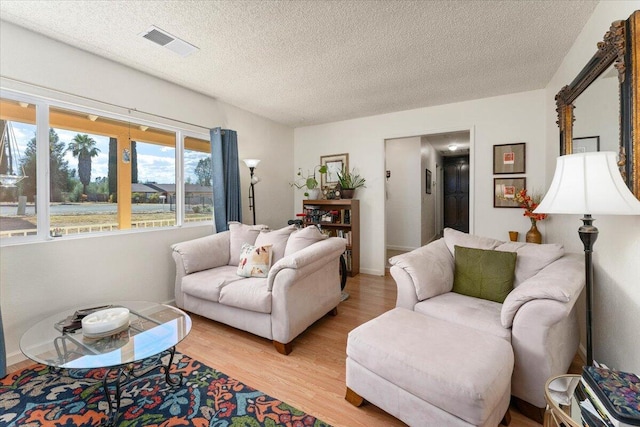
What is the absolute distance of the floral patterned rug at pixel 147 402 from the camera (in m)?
1.55

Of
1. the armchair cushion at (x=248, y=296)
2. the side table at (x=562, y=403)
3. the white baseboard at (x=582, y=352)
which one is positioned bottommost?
the white baseboard at (x=582, y=352)

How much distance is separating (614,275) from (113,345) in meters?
2.94

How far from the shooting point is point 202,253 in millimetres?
2969

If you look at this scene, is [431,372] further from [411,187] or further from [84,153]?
[411,187]

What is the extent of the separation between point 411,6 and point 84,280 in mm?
3432

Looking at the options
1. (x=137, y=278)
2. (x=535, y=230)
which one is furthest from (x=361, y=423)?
(x=535, y=230)

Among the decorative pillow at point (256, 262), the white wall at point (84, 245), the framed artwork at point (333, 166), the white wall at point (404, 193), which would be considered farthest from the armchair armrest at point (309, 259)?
the white wall at point (404, 193)

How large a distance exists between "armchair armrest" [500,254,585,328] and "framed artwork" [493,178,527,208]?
1962mm

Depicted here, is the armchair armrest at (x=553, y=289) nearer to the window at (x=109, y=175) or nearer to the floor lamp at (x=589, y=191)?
the floor lamp at (x=589, y=191)

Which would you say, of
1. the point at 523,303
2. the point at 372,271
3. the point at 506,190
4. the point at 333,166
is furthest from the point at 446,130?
the point at 523,303

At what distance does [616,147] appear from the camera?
5.15 feet

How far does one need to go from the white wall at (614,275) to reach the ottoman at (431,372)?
2.20 ft

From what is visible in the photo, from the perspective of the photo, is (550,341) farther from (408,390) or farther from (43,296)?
(43,296)

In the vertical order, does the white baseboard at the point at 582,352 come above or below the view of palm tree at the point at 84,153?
below
